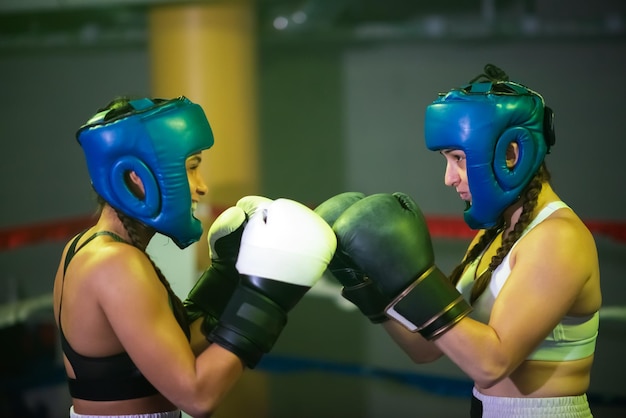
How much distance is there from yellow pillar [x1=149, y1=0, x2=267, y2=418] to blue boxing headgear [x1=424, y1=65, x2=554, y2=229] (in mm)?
1905

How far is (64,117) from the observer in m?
5.15

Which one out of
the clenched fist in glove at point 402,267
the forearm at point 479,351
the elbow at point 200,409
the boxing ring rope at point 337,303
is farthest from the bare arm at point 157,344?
the boxing ring rope at point 337,303

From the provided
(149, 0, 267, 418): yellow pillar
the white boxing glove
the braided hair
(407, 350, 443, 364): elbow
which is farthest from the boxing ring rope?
the white boxing glove

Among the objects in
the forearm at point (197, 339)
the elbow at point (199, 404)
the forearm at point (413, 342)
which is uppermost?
the elbow at point (199, 404)

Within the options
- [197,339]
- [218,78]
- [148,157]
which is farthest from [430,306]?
[218,78]

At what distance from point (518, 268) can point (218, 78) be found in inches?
87.5

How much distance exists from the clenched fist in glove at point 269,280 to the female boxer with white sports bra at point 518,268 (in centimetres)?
33

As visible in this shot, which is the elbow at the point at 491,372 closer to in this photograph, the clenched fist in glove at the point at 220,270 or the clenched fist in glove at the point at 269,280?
the clenched fist in glove at the point at 269,280

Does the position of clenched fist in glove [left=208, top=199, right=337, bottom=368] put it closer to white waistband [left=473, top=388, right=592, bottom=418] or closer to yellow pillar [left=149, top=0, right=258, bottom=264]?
white waistband [left=473, top=388, right=592, bottom=418]

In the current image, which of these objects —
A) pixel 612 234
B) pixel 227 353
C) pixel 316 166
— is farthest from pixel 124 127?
pixel 316 166

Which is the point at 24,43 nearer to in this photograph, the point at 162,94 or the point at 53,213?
the point at 53,213

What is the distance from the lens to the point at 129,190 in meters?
1.62

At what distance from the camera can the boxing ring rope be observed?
11.5 feet

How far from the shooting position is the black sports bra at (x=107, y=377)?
159 centimetres
